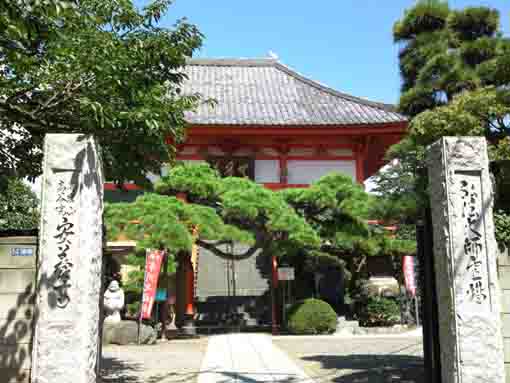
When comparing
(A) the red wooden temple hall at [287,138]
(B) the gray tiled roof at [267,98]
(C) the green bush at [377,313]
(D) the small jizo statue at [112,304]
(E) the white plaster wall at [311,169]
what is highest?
(B) the gray tiled roof at [267,98]

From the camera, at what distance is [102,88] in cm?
618

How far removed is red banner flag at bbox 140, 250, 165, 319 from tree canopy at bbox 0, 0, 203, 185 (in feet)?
19.1

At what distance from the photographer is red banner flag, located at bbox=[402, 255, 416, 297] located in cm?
1616

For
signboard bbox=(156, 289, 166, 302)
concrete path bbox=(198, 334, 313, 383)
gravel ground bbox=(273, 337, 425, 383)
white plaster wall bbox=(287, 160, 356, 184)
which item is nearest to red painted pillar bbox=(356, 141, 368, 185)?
white plaster wall bbox=(287, 160, 356, 184)

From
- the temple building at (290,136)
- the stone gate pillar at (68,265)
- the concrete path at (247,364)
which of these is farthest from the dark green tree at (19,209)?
the stone gate pillar at (68,265)

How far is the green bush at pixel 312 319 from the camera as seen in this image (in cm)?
1484

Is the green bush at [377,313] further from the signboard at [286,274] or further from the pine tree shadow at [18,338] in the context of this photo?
the pine tree shadow at [18,338]

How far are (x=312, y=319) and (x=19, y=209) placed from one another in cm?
944

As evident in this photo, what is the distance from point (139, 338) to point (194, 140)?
713 cm

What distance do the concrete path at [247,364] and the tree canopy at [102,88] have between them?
3.37 metres

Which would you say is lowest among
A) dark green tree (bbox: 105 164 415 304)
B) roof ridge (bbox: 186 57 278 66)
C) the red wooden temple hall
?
dark green tree (bbox: 105 164 415 304)

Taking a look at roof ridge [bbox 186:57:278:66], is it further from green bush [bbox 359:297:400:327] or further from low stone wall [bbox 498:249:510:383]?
low stone wall [bbox 498:249:510:383]

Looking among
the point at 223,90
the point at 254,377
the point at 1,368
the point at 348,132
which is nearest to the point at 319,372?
the point at 254,377

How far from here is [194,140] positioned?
57.6ft
